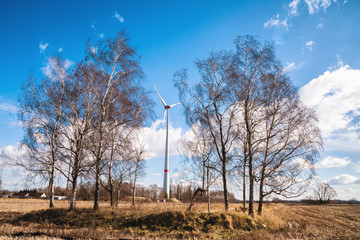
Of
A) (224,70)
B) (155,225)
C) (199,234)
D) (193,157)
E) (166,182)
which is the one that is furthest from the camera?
(166,182)

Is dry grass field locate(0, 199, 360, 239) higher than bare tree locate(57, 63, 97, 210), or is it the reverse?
bare tree locate(57, 63, 97, 210)

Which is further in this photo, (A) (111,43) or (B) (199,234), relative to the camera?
(A) (111,43)

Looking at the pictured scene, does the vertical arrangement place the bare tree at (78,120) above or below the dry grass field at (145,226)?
above

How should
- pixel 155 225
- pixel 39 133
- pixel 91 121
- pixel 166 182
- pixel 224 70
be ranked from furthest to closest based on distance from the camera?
pixel 166 182
pixel 39 133
pixel 91 121
pixel 224 70
pixel 155 225

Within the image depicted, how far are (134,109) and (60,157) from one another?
6.21m

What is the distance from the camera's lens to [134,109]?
630 inches

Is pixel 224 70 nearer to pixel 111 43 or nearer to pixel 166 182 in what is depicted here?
pixel 111 43

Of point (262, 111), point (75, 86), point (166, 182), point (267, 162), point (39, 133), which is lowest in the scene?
point (166, 182)

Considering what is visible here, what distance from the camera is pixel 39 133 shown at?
698 inches

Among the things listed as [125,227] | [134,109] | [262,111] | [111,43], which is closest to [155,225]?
[125,227]

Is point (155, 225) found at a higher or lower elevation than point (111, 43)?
lower

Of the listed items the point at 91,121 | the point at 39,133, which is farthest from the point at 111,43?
the point at 39,133

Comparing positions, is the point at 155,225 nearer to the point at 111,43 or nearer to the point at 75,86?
the point at 75,86

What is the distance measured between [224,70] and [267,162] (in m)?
7.08
